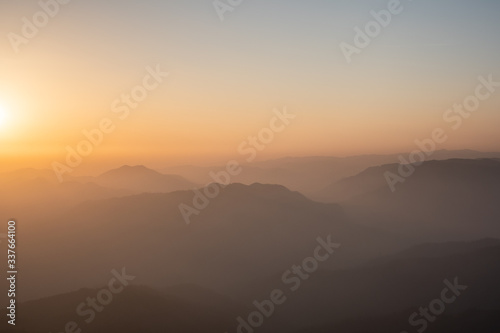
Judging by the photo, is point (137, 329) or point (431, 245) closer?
point (137, 329)

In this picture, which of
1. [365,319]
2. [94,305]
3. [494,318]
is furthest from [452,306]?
[94,305]

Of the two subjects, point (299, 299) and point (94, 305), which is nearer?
point (94, 305)

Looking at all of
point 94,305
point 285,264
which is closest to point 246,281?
point 285,264

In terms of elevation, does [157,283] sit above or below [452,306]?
above

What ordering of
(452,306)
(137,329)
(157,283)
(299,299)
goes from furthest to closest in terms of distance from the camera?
(157,283), (299,299), (452,306), (137,329)

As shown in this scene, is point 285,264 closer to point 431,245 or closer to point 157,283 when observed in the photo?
point 157,283

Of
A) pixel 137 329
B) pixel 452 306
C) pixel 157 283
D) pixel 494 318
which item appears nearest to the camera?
pixel 137 329

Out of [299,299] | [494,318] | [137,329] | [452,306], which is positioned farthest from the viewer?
[299,299]

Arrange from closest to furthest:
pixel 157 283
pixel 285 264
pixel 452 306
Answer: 1. pixel 452 306
2. pixel 157 283
3. pixel 285 264

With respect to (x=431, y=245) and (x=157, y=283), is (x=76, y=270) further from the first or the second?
(x=431, y=245)
